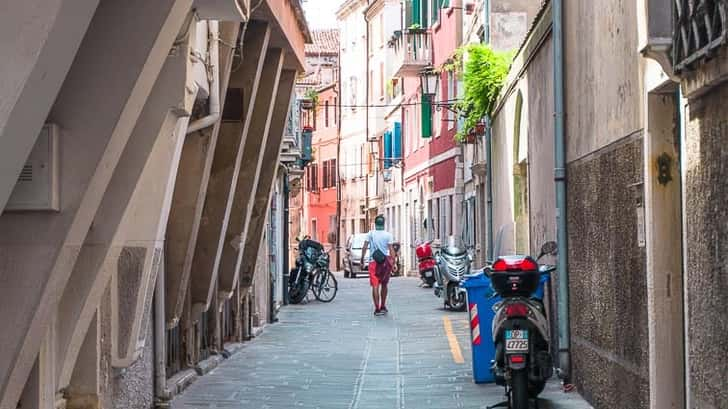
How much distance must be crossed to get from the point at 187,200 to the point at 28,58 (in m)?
7.58

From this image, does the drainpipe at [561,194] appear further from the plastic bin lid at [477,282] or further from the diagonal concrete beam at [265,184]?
the diagonal concrete beam at [265,184]

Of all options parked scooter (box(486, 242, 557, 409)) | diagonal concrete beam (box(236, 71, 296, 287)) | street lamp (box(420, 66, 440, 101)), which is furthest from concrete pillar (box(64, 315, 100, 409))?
street lamp (box(420, 66, 440, 101))

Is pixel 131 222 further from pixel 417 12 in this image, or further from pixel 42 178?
pixel 417 12

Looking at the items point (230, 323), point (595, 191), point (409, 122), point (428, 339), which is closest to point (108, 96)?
point (595, 191)

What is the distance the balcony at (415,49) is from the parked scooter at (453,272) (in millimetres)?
17160

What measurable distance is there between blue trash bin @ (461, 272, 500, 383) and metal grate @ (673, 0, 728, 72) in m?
5.85

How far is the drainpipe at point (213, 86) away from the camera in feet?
39.1

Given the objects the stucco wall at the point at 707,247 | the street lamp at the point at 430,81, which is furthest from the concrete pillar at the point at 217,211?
the street lamp at the point at 430,81

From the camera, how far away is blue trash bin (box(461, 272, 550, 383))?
13133 millimetres

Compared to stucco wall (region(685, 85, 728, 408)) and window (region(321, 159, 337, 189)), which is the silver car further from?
stucco wall (region(685, 85, 728, 408))

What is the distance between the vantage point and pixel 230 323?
Answer: 1802 cm

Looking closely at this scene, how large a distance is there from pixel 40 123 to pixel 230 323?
40.3ft

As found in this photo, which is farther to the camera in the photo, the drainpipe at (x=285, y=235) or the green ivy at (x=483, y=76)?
the drainpipe at (x=285, y=235)

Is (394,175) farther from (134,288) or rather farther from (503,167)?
(134,288)
